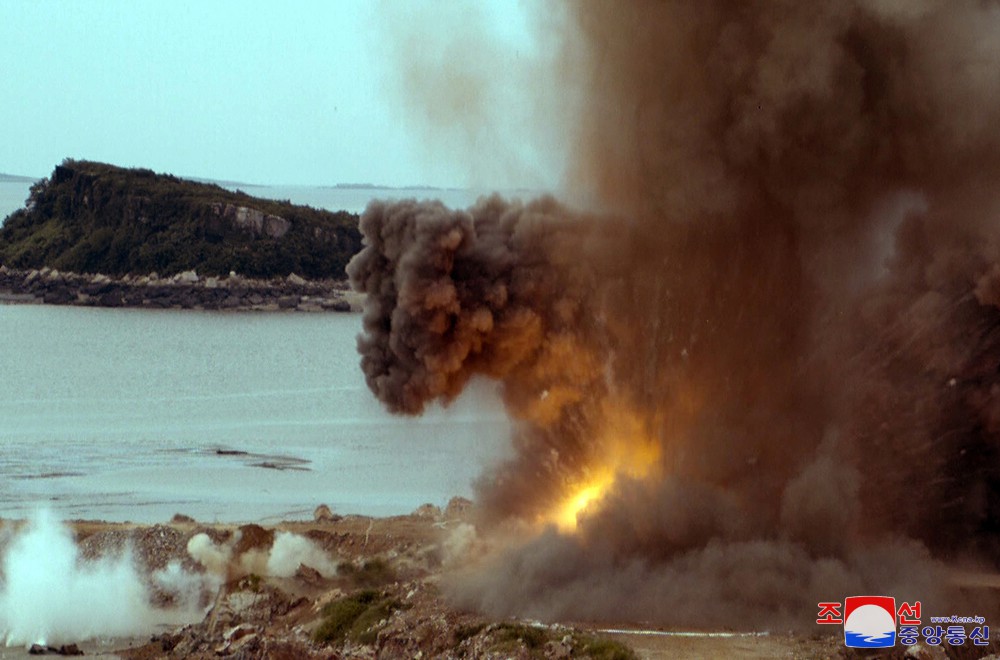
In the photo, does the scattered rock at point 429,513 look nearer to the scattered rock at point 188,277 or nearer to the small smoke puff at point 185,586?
the small smoke puff at point 185,586

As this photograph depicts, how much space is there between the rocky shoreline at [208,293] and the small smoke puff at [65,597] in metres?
91.0

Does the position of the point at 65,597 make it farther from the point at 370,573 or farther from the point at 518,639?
the point at 518,639

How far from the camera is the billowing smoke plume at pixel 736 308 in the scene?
35.3 m

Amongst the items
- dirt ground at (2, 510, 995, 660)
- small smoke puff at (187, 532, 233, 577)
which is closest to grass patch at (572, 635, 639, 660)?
dirt ground at (2, 510, 995, 660)

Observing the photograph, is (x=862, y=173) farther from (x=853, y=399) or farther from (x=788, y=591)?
(x=788, y=591)

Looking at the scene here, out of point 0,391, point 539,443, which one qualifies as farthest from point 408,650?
point 0,391

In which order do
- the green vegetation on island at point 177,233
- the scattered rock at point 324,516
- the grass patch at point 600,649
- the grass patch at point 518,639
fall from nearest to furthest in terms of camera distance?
the grass patch at point 600,649 → the grass patch at point 518,639 → the scattered rock at point 324,516 → the green vegetation on island at point 177,233

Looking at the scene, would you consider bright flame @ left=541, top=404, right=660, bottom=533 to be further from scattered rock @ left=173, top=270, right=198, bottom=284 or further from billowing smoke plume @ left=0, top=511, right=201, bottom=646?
scattered rock @ left=173, top=270, right=198, bottom=284

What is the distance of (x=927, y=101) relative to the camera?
36156 mm

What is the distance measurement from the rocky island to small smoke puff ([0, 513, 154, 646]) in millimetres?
91414

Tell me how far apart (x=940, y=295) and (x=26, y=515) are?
30268mm

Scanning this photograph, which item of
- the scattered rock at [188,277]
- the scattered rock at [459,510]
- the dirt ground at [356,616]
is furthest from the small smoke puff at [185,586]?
the scattered rock at [188,277]

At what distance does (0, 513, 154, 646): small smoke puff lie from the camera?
37531 millimetres

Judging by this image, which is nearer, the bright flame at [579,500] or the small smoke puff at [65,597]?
the bright flame at [579,500]
